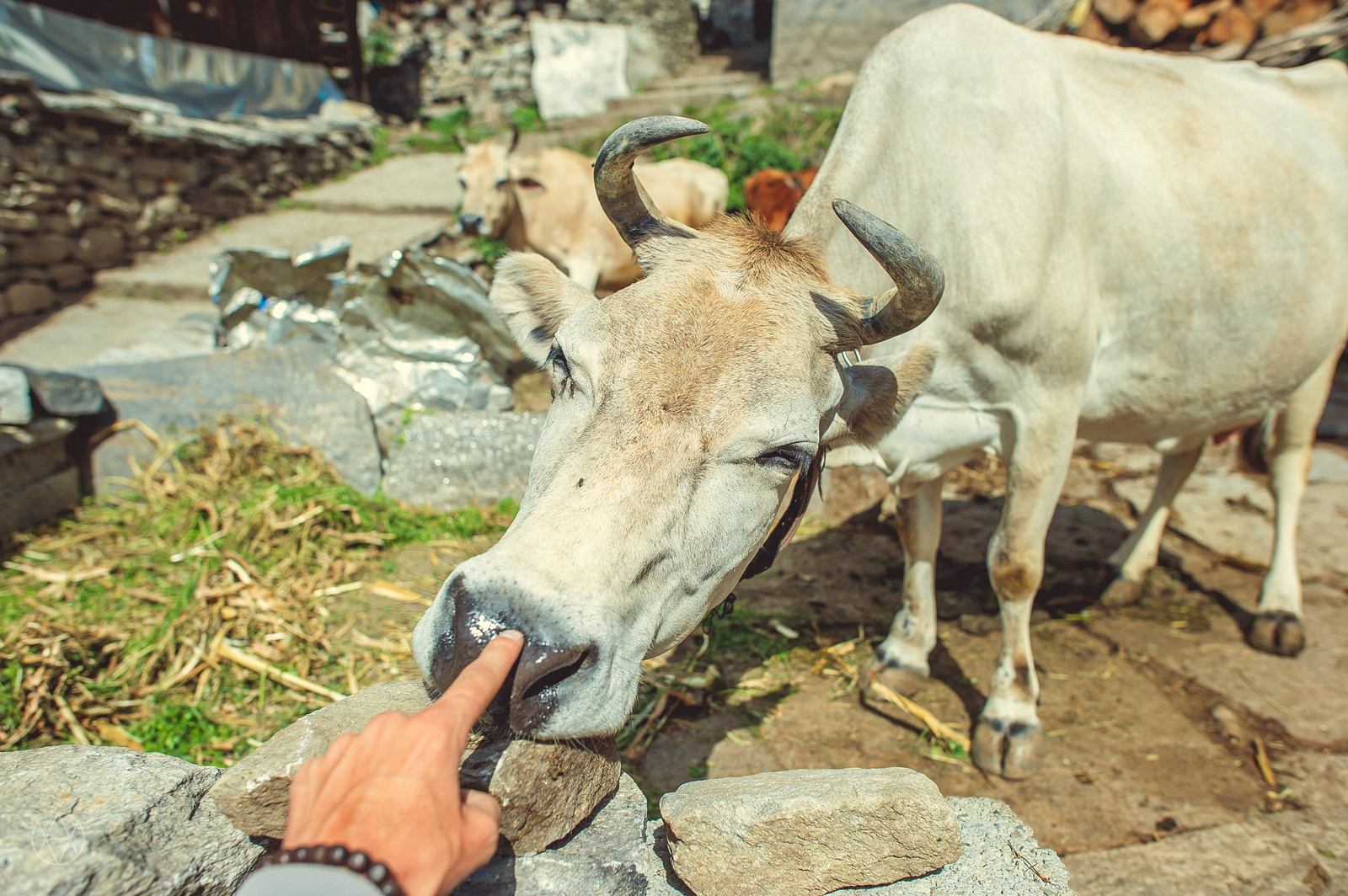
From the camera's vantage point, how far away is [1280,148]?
3.83 meters

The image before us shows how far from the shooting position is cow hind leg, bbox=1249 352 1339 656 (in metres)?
4.30

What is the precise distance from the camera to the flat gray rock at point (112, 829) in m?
1.43

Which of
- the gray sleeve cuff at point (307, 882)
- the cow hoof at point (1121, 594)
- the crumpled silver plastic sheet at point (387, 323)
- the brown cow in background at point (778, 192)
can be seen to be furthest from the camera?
the brown cow in background at point (778, 192)

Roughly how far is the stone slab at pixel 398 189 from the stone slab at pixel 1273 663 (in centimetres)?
947

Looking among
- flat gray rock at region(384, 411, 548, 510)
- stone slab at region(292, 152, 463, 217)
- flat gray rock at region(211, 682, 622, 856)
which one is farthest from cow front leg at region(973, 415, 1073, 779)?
stone slab at region(292, 152, 463, 217)

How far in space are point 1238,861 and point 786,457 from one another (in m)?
2.35

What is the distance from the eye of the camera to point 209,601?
13.1 feet

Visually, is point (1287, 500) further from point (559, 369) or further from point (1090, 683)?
point (559, 369)

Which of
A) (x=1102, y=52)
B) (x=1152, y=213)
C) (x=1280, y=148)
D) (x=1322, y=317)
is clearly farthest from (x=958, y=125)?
(x=1322, y=317)

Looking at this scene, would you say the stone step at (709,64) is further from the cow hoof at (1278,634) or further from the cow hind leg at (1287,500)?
the cow hoof at (1278,634)

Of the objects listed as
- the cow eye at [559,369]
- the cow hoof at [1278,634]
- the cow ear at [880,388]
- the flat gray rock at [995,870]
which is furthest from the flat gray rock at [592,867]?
the cow hoof at [1278,634]

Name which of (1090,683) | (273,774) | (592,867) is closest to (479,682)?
(273,774)

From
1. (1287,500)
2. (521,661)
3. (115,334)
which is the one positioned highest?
(521,661)

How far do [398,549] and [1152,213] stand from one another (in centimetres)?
435
